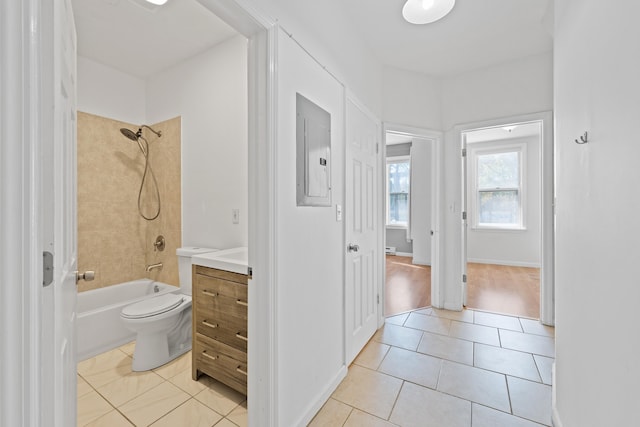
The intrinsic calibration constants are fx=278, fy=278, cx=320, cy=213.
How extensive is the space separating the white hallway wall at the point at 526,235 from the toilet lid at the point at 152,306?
566cm

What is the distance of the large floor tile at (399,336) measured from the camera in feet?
7.88

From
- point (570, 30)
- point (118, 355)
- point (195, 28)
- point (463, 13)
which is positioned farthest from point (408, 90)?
point (118, 355)

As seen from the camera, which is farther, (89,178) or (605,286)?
(89,178)

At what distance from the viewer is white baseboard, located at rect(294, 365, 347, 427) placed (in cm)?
150

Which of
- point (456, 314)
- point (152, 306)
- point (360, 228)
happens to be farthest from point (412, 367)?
point (152, 306)

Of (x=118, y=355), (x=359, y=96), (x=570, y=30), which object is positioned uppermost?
(x=359, y=96)

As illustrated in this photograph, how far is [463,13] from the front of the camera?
2170 mm

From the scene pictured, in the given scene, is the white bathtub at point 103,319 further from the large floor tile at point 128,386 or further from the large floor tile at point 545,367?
the large floor tile at point 545,367

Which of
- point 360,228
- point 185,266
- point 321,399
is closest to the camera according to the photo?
point 321,399

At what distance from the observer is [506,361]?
2.13 metres

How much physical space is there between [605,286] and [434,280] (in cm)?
249

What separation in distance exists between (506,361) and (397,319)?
3.32 feet

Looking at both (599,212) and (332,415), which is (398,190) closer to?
(332,415)

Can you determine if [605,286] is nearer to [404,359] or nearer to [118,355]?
[404,359]
